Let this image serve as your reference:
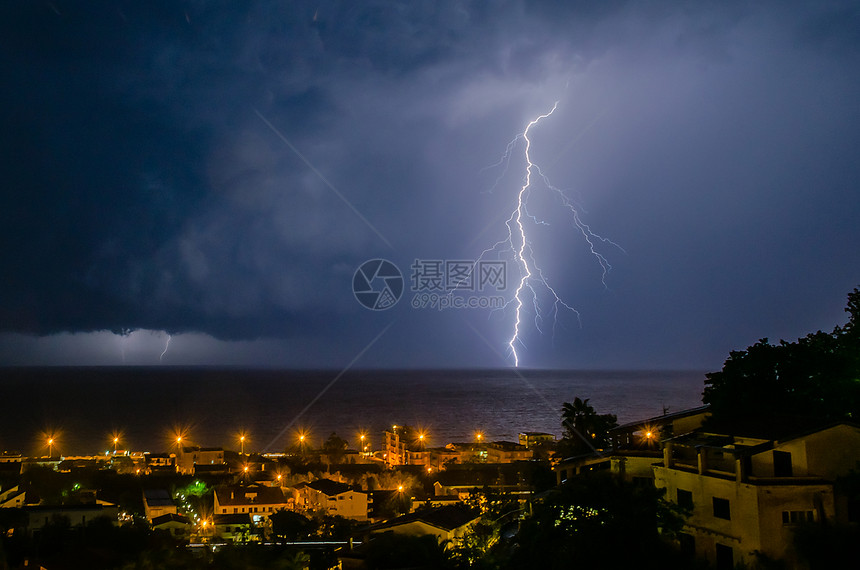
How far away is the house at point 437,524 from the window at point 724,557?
20.1ft

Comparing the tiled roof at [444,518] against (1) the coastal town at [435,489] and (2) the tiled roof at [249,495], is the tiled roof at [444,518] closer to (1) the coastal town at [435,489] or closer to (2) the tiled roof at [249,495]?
(1) the coastal town at [435,489]

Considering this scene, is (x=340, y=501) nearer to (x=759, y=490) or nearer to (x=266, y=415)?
(x=759, y=490)

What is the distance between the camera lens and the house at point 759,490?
10.4m

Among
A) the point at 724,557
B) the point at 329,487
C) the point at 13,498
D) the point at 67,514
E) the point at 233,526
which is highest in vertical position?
the point at 724,557

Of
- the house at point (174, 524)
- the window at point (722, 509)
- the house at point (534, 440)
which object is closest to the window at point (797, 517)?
the window at point (722, 509)

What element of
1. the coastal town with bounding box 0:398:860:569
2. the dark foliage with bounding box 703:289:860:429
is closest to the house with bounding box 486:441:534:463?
the coastal town with bounding box 0:398:860:569

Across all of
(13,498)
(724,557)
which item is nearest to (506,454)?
(13,498)

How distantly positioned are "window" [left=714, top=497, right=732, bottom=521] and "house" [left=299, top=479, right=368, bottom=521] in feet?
51.9

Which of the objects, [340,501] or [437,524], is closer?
[437,524]

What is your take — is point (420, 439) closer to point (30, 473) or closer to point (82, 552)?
point (30, 473)

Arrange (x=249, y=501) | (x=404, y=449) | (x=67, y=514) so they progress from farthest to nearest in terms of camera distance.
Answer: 1. (x=404, y=449)
2. (x=249, y=501)
3. (x=67, y=514)

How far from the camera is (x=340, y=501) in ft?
79.2

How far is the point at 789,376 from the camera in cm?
1562

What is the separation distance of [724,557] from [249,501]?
64.3 ft
